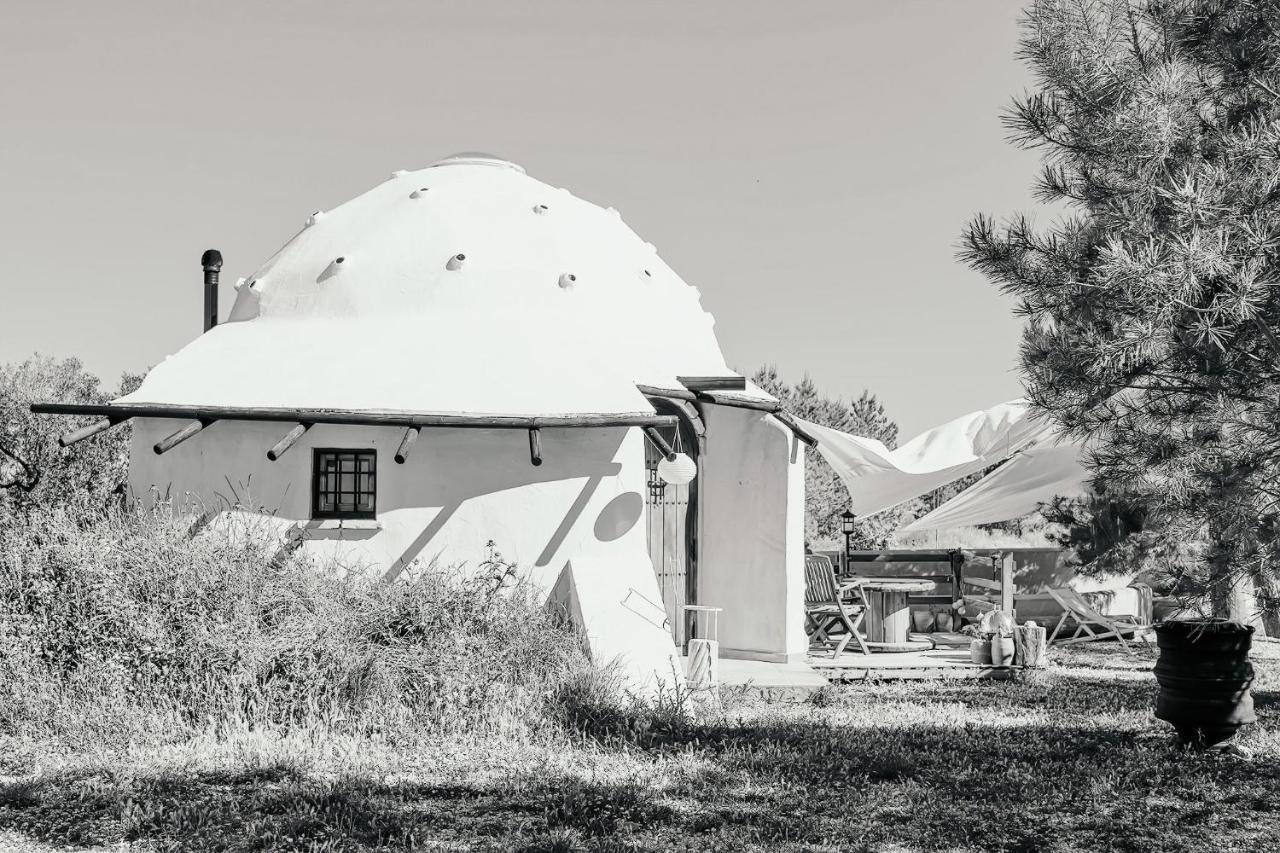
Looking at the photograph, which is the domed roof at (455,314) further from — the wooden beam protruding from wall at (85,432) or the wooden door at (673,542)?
the wooden door at (673,542)

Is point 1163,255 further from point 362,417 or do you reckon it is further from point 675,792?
point 362,417

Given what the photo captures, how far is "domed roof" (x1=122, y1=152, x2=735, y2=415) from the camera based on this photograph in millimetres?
9484

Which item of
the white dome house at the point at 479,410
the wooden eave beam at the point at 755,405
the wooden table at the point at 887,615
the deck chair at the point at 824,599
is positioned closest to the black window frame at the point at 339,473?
the white dome house at the point at 479,410

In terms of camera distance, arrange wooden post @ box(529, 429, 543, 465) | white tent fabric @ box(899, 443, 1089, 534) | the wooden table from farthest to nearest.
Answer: white tent fabric @ box(899, 443, 1089, 534), the wooden table, wooden post @ box(529, 429, 543, 465)

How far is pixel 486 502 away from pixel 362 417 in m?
1.27

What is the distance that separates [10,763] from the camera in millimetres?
6391

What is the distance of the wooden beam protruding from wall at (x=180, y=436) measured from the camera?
8742 millimetres

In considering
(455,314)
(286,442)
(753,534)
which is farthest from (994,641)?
(286,442)

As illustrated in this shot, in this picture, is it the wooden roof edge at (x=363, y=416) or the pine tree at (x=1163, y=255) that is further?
the wooden roof edge at (x=363, y=416)

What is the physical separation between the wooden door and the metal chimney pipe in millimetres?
5148

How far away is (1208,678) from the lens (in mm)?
7270

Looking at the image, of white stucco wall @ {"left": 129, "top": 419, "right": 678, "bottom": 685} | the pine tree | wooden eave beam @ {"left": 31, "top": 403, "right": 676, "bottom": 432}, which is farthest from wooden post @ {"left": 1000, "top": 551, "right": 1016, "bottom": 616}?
the pine tree

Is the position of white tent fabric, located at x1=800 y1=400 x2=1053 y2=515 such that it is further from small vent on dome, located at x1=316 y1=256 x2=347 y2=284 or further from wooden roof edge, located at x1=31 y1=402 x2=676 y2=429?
small vent on dome, located at x1=316 y1=256 x2=347 y2=284

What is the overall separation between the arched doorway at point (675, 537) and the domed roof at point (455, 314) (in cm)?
114
